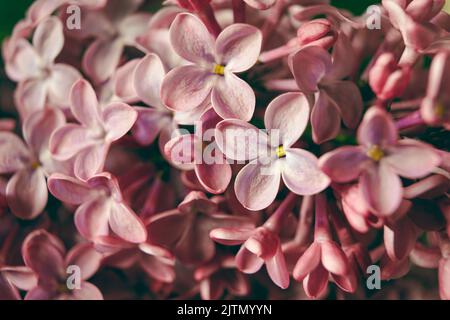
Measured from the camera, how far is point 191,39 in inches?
25.6

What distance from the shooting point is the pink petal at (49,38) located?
774 millimetres

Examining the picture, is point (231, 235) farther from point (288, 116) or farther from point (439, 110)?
point (439, 110)

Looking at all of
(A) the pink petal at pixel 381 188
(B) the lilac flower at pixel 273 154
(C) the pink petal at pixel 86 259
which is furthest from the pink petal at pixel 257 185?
(C) the pink petal at pixel 86 259

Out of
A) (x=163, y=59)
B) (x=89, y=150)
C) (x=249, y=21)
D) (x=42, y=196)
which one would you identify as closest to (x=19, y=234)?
(x=42, y=196)

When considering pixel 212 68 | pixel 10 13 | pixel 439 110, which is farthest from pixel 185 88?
pixel 10 13

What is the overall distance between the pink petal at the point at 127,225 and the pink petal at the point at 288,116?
18 centimetres

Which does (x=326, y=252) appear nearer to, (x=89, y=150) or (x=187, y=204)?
(x=187, y=204)

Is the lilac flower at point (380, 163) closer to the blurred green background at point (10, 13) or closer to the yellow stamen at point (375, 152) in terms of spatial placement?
the yellow stamen at point (375, 152)

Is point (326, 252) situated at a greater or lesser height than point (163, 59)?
lesser

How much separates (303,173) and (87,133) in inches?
10.4

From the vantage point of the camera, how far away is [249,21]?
2.56 feet

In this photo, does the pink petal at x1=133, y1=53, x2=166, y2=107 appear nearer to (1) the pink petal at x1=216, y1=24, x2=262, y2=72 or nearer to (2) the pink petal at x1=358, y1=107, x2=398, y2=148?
(1) the pink petal at x1=216, y1=24, x2=262, y2=72

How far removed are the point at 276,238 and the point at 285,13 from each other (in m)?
0.31

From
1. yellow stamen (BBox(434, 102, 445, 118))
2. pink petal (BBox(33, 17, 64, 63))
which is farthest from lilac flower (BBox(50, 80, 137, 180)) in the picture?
yellow stamen (BBox(434, 102, 445, 118))
